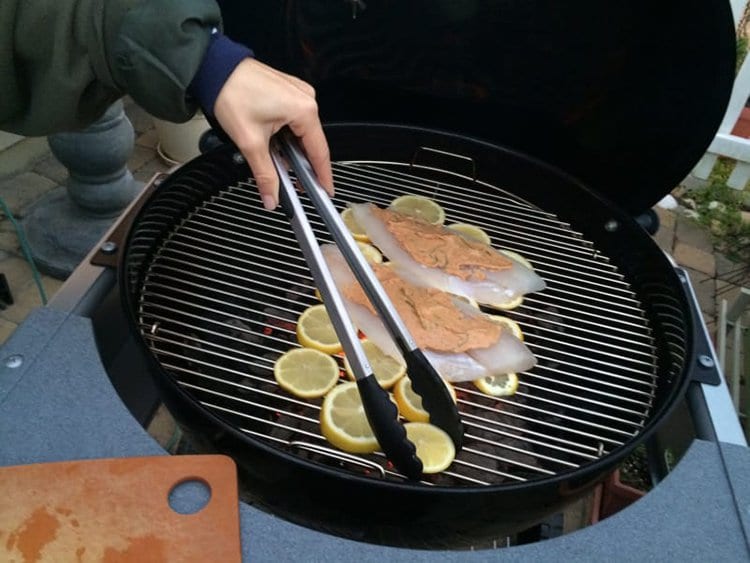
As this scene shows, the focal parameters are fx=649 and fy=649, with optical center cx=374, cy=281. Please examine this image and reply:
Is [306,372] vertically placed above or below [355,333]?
below

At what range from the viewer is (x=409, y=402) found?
4.71 feet

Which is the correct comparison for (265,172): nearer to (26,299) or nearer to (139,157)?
(26,299)

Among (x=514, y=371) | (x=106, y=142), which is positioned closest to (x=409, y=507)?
(x=514, y=371)

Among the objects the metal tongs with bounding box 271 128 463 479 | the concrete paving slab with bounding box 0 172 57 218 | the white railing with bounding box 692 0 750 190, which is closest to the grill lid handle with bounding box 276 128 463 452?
the metal tongs with bounding box 271 128 463 479

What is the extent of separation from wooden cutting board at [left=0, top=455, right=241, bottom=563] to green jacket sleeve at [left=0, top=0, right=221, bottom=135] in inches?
25.8

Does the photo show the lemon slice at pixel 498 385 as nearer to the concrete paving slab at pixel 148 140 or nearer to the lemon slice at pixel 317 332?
the lemon slice at pixel 317 332

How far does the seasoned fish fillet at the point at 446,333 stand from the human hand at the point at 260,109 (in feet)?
1.66

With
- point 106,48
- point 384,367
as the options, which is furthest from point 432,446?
point 106,48

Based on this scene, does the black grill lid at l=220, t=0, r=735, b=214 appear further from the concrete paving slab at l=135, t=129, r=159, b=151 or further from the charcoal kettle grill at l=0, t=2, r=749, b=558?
the concrete paving slab at l=135, t=129, r=159, b=151

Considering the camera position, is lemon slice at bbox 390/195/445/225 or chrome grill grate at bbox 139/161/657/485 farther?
lemon slice at bbox 390/195/445/225

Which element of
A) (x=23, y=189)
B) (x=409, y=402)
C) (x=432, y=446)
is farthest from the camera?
(x=23, y=189)

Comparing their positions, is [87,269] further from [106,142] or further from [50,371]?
[106,142]

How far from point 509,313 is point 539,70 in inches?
27.1

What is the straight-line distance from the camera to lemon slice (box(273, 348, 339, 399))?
4.69ft
